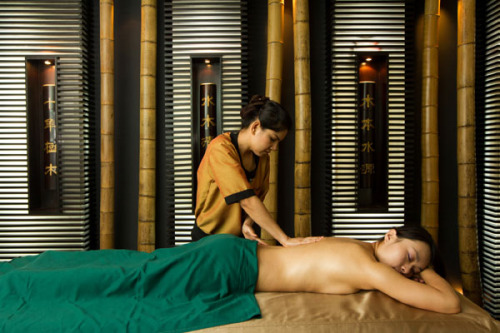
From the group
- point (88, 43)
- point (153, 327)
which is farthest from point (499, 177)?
point (88, 43)

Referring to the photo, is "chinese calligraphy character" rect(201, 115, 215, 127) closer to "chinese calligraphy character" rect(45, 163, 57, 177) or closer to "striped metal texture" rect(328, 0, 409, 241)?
"striped metal texture" rect(328, 0, 409, 241)

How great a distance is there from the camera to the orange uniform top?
2.24 meters

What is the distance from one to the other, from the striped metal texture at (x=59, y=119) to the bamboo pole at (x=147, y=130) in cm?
53

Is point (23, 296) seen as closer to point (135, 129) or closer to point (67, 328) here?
point (67, 328)

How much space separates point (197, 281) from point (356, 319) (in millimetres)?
763

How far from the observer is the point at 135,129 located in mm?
3688

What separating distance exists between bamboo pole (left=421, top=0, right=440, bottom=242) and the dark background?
0.53ft

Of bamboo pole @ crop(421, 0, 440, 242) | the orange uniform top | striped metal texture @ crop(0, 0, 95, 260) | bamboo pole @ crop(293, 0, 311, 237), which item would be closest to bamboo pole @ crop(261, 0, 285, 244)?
bamboo pole @ crop(293, 0, 311, 237)

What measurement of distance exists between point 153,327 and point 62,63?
2.75 meters

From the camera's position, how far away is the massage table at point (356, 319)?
5.31 ft

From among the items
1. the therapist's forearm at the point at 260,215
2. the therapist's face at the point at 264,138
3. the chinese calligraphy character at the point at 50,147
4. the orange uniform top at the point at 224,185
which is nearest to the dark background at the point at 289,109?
the chinese calligraphy character at the point at 50,147

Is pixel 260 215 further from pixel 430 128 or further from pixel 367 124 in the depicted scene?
pixel 430 128

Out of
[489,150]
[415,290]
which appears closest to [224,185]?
[415,290]

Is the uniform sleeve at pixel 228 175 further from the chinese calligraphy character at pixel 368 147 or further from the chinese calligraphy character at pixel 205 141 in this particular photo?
the chinese calligraphy character at pixel 368 147
